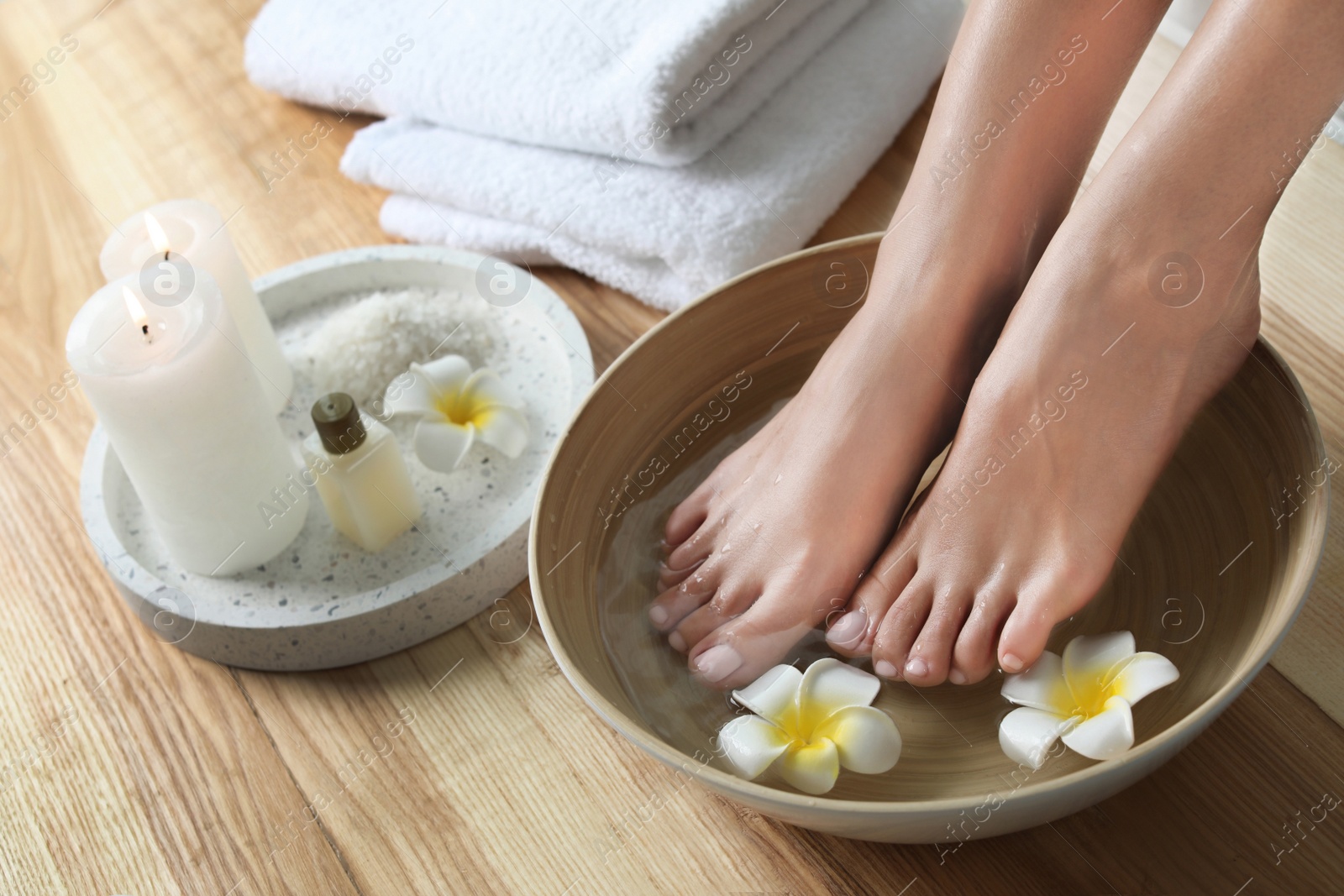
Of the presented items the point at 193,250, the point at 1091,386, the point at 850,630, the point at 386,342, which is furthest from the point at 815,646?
the point at 193,250

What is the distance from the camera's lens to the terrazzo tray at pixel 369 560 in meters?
0.78

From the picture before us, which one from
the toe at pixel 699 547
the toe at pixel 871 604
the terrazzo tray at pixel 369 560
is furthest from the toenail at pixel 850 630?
the terrazzo tray at pixel 369 560

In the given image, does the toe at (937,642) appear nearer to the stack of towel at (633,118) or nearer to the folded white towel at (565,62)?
the stack of towel at (633,118)

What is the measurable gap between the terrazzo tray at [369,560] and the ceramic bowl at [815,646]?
0.09 m

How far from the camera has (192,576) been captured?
82 cm

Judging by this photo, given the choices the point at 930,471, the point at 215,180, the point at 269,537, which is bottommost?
the point at 930,471

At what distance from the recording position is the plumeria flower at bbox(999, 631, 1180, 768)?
580mm

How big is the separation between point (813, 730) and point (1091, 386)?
0.26 meters

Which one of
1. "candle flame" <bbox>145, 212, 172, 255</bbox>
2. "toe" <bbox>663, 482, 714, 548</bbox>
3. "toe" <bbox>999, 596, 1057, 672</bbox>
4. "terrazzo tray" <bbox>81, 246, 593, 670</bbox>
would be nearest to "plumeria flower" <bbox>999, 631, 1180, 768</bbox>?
"toe" <bbox>999, 596, 1057, 672</bbox>

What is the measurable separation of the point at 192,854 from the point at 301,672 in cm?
14

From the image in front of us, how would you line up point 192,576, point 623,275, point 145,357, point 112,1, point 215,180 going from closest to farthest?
point 145,357
point 192,576
point 623,275
point 215,180
point 112,1

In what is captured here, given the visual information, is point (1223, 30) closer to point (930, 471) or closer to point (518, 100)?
point (930, 471)

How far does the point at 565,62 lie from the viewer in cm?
105

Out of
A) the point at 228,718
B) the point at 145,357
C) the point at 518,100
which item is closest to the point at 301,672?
the point at 228,718
